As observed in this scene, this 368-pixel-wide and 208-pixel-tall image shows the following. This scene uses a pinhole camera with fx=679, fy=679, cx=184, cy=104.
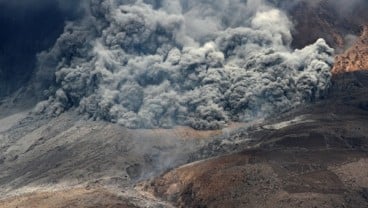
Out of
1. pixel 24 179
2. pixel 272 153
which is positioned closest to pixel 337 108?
pixel 272 153

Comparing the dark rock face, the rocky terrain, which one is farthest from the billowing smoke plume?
the dark rock face

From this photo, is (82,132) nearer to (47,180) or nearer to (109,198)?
(47,180)

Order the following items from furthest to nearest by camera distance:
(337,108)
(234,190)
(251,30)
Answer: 1. (251,30)
2. (337,108)
3. (234,190)

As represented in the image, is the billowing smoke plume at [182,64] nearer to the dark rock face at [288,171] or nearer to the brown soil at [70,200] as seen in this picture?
the dark rock face at [288,171]

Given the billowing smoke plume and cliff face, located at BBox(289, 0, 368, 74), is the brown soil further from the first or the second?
cliff face, located at BBox(289, 0, 368, 74)

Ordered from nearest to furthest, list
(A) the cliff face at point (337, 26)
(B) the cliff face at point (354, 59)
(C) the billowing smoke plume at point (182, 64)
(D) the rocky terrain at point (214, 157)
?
1. (D) the rocky terrain at point (214, 157)
2. (C) the billowing smoke plume at point (182, 64)
3. (B) the cliff face at point (354, 59)
4. (A) the cliff face at point (337, 26)

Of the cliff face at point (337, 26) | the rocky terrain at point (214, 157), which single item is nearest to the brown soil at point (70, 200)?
the rocky terrain at point (214, 157)
